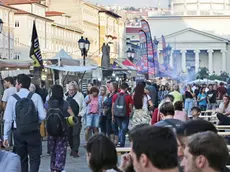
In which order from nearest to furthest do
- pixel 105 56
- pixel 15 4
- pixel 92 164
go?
1. pixel 92 164
2. pixel 105 56
3. pixel 15 4

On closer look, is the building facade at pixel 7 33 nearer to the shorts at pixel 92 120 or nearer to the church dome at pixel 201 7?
the church dome at pixel 201 7

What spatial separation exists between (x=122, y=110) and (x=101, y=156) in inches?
420

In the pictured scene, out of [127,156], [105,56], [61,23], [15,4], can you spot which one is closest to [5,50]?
[15,4]

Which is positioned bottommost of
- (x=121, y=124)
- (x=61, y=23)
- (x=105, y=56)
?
(x=121, y=124)

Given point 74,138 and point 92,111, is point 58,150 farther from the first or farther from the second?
point 92,111

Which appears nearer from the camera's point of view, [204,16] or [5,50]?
[5,50]

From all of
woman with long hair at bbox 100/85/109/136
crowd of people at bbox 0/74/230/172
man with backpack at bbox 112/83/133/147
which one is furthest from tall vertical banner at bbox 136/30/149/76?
man with backpack at bbox 112/83/133/147

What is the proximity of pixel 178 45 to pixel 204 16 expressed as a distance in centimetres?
994

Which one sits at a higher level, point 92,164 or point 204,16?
point 204,16

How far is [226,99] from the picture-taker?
50.4 feet

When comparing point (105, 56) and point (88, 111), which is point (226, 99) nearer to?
point (88, 111)

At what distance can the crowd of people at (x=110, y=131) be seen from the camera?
130 inches

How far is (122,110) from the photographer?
15.0 metres

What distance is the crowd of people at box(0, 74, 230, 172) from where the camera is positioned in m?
3.31
